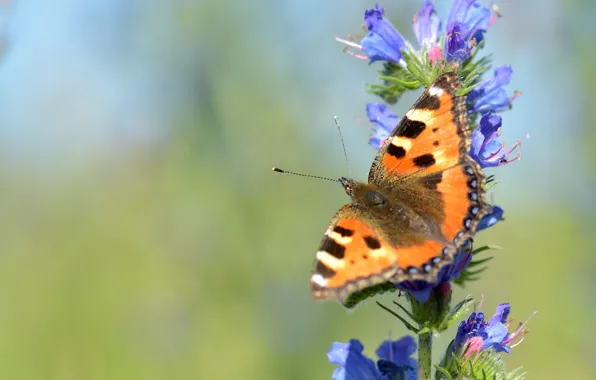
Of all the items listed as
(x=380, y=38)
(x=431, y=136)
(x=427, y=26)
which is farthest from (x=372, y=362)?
(x=427, y=26)

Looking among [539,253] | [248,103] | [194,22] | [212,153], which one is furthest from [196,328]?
[539,253]

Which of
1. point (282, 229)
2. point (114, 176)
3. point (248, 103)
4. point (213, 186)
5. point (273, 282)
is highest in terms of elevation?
point (114, 176)

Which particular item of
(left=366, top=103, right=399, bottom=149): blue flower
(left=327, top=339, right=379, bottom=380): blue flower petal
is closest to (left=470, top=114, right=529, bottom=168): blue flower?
(left=366, top=103, right=399, bottom=149): blue flower

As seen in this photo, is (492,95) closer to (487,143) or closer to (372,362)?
(487,143)

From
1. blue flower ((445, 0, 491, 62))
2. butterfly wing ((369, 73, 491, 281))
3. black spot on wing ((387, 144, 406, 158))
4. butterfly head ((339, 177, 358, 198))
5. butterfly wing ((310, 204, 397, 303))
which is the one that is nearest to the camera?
butterfly wing ((310, 204, 397, 303))

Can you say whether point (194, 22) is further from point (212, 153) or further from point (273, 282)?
point (273, 282)

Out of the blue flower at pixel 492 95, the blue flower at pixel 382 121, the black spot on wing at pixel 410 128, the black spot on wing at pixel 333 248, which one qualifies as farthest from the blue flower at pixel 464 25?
the black spot on wing at pixel 333 248

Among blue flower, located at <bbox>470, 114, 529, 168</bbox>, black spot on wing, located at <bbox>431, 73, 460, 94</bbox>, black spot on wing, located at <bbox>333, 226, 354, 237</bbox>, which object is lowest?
black spot on wing, located at <bbox>333, 226, 354, 237</bbox>

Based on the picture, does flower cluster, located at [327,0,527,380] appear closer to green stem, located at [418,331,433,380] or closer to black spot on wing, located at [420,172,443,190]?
green stem, located at [418,331,433,380]
